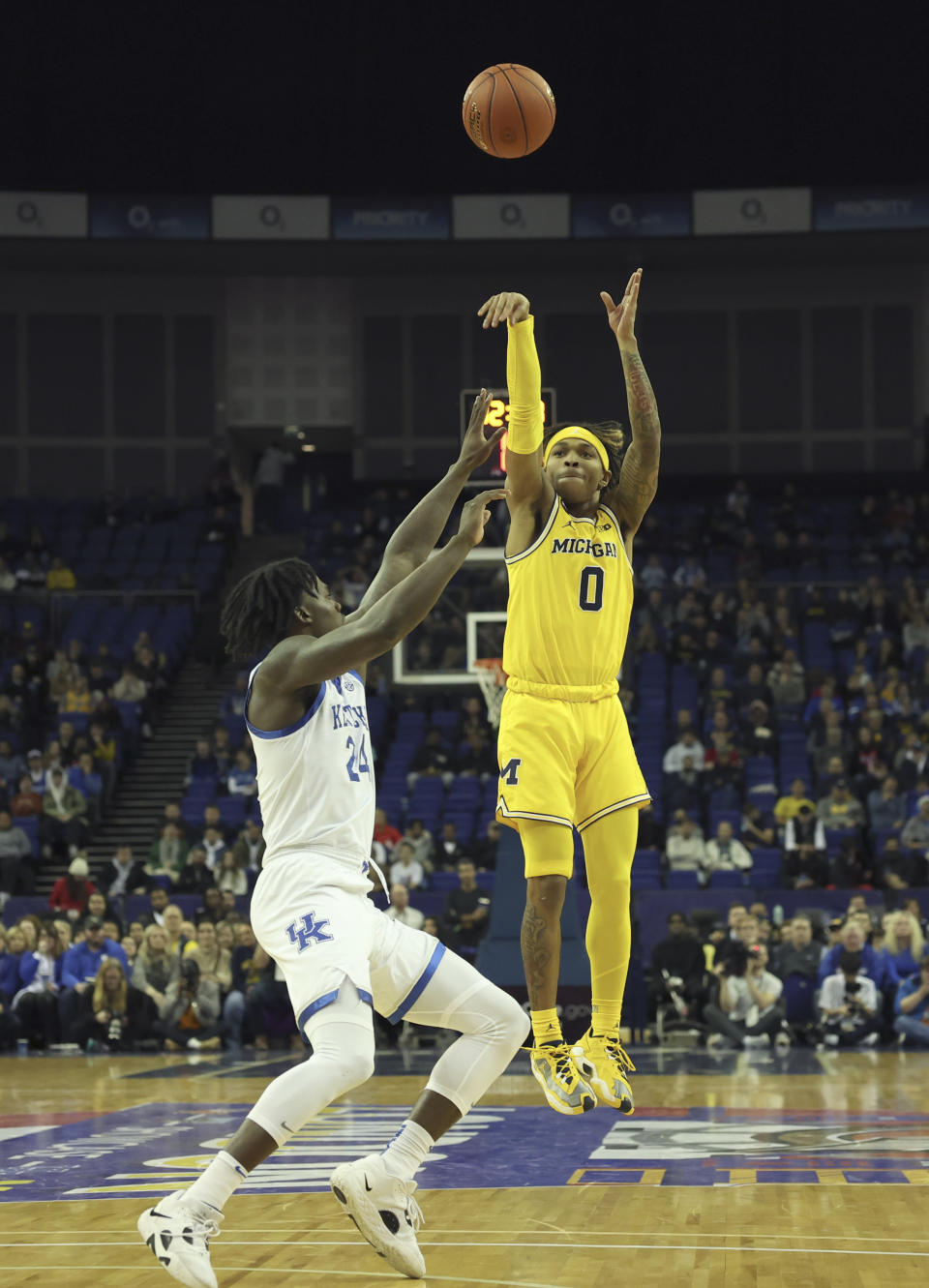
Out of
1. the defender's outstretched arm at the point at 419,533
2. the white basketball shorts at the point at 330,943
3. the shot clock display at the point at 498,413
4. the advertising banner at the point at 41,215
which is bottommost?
the white basketball shorts at the point at 330,943

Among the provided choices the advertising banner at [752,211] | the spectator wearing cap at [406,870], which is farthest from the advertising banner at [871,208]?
the spectator wearing cap at [406,870]

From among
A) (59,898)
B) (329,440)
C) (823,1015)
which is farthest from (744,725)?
(329,440)

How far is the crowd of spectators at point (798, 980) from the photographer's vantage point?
46.7 feet

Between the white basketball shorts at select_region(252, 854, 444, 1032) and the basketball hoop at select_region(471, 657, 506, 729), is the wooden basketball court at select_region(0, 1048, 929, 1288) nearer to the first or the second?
the white basketball shorts at select_region(252, 854, 444, 1032)

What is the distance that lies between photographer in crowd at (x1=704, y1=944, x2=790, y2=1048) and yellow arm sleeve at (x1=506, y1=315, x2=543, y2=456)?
8.98 metres

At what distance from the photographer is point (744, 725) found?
1977 centimetres

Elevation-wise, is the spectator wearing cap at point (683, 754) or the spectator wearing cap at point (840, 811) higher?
the spectator wearing cap at point (683, 754)

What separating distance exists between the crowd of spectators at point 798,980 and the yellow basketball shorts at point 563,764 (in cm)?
829

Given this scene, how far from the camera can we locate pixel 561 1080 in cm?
605

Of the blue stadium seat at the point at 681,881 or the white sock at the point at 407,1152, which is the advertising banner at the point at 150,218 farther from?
the white sock at the point at 407,1152

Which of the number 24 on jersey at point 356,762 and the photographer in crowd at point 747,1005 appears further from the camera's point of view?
the photographer in crowd at point 747,1005

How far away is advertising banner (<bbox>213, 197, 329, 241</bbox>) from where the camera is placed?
26.6 metres

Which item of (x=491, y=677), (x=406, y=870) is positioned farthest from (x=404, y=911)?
(x=491, y=677)

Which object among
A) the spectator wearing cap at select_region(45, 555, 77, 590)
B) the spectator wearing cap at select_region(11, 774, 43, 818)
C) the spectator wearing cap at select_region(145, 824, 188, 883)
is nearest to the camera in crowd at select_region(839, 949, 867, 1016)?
the spectator wearing cap at select_region(145, 824, 188, 883)
